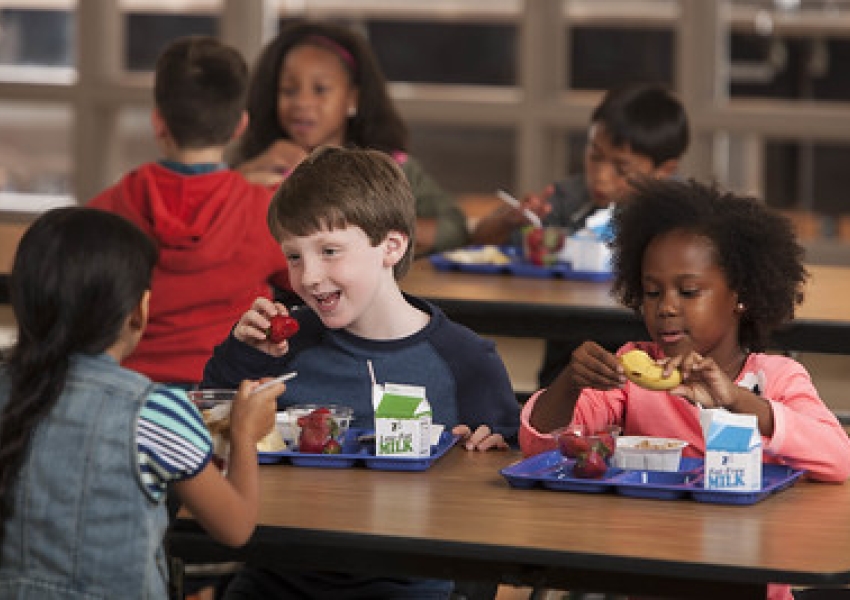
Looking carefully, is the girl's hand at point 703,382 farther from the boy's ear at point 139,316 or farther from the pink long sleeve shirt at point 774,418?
the boy's ear at point 139,316

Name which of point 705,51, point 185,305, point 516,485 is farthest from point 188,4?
point 516,485

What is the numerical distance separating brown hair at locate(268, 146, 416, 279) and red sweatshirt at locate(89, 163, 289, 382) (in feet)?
3.86

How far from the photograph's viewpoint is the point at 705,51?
6.62m

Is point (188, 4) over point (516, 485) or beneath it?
over

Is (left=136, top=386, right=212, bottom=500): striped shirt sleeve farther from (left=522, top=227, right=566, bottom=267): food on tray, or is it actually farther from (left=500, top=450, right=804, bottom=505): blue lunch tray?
(left=522, top=227, right=566, bottom=267): food on tray

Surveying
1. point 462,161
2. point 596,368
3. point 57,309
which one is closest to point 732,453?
point 596,368

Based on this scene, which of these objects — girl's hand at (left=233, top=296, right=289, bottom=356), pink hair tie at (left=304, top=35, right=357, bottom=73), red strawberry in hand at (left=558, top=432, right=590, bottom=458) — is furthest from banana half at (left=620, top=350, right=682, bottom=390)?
pink hair tie at (left=304, top=35, right=357, bottom=73)

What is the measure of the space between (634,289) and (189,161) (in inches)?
63.9

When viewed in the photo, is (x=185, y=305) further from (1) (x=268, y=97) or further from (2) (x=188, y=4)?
(2) (x=188, y=4)

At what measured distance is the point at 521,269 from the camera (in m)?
4.90

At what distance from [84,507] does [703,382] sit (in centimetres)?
96

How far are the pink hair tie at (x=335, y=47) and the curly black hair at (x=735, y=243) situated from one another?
2268 mm

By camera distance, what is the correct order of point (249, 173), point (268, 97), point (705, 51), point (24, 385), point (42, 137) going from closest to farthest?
point (24, 385), point (249, 173), point (268, 97), point (705, 51), point (42, 137)

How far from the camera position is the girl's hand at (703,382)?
275 centimetres
